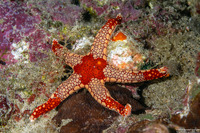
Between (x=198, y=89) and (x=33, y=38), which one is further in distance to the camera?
(x=33, y=38)

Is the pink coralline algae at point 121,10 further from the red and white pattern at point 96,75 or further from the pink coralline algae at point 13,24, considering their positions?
the pink coralline algae at point 13,24

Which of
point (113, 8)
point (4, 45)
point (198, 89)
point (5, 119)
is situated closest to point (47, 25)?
point (4, 45)

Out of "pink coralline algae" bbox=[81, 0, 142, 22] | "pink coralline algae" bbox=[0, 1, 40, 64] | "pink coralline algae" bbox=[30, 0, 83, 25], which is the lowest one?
"pink coralline algae" bbox=[0, 1, 40, 64]

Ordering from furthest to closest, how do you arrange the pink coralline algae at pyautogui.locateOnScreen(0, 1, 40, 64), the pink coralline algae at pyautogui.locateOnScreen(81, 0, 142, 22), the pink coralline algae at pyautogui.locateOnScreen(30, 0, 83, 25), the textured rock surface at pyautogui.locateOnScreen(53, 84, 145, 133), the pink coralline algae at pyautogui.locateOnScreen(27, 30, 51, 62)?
the pink coralline algae at pyautogui.locateOnScreen(81, 0, 142, 22) < the pink coralline algae at pyautogui.locateOnScreen(30, 0, 83, 25) < the pink coralline algae at pyautogui.locateOnScreen(27, 30, 51, 62) < the pink coralline algae at pyautogui.locateOnScreen(0, 1, 40, 64) < the textured rock surface at pyautogui.locateOnScreen(53, 84, 145, 133)

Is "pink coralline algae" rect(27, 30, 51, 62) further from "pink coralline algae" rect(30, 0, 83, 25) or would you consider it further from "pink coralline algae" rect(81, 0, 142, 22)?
"pink coralline algae" rect(81, 0, 142, 22)

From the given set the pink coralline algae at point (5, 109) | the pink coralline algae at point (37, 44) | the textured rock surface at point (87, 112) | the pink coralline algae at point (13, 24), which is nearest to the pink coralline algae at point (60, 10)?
the pink coralline algae at point (13, 24)

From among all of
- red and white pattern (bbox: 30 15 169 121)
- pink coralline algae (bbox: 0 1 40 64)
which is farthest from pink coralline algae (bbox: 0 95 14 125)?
pink coralline algae (bbox: 0 1 40 64)

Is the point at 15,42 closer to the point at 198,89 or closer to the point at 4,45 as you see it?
the point at 4,45

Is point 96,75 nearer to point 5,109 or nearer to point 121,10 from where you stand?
point 121,10
